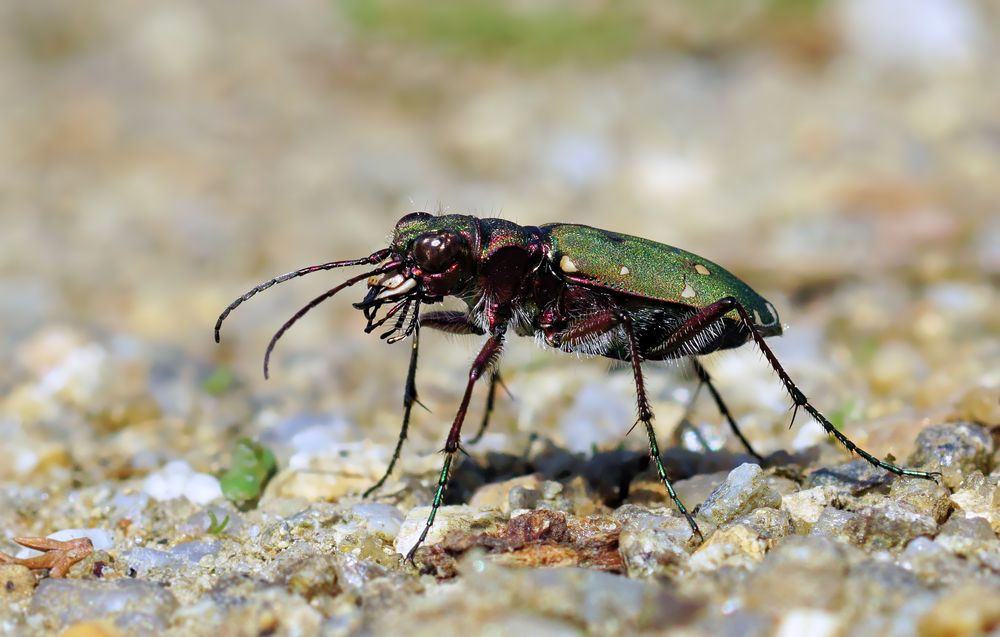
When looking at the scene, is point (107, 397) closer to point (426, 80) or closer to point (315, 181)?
point (315, 181)

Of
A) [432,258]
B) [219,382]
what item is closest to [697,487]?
[432,258]

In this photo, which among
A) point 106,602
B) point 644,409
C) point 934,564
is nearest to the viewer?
point 934,564

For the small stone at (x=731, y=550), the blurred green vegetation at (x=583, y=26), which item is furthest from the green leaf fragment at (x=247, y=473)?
the blurred green vegetation at (x=583, y=26)

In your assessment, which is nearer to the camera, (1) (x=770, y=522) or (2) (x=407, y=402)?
(1) (x=770, y=522)

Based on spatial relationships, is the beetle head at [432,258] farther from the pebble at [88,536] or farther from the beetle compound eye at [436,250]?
the pebble at [88,536]

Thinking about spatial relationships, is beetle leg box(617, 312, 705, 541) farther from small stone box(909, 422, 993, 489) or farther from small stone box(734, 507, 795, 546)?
small stone box(909, 422, 993, 489)

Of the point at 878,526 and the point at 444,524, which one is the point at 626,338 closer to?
the point at 444,524

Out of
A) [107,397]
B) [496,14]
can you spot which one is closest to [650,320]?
[107,397]
